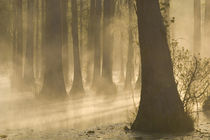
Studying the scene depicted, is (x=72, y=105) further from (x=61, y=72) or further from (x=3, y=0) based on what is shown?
(x=3, y=0)

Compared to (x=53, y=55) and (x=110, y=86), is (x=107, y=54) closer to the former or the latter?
(x=110, y=86)

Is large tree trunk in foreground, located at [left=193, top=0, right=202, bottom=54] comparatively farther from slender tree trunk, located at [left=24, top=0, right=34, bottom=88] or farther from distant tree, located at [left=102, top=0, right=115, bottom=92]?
Answer: slender tree trunk, located at [left=24, top=0, right=34, bottom=88]

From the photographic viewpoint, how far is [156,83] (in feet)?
35.9

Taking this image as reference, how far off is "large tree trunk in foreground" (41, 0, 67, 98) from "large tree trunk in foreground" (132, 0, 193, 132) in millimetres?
11249

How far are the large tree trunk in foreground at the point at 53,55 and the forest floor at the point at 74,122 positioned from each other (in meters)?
0.74

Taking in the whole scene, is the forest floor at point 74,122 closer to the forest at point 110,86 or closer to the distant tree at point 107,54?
the forest at point 110,86

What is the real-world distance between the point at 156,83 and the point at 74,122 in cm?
445

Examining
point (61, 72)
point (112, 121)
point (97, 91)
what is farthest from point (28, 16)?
point (112, 121)

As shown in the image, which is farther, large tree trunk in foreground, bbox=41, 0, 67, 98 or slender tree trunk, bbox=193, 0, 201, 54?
slender tree trunk, bbox=193, 0, 201, 54

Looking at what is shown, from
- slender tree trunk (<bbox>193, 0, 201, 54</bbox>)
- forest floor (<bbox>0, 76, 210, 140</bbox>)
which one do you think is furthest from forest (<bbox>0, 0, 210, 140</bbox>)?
slender tree trunk (<bbox>193, 0, 201, 54</bbox>)

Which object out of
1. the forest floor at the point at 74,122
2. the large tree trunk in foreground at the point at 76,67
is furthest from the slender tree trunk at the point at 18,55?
the forest floor at the point at 74,122

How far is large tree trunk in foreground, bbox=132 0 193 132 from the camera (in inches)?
420

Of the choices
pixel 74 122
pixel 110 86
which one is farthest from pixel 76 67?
pixel 74 122

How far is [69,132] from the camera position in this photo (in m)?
11.9
